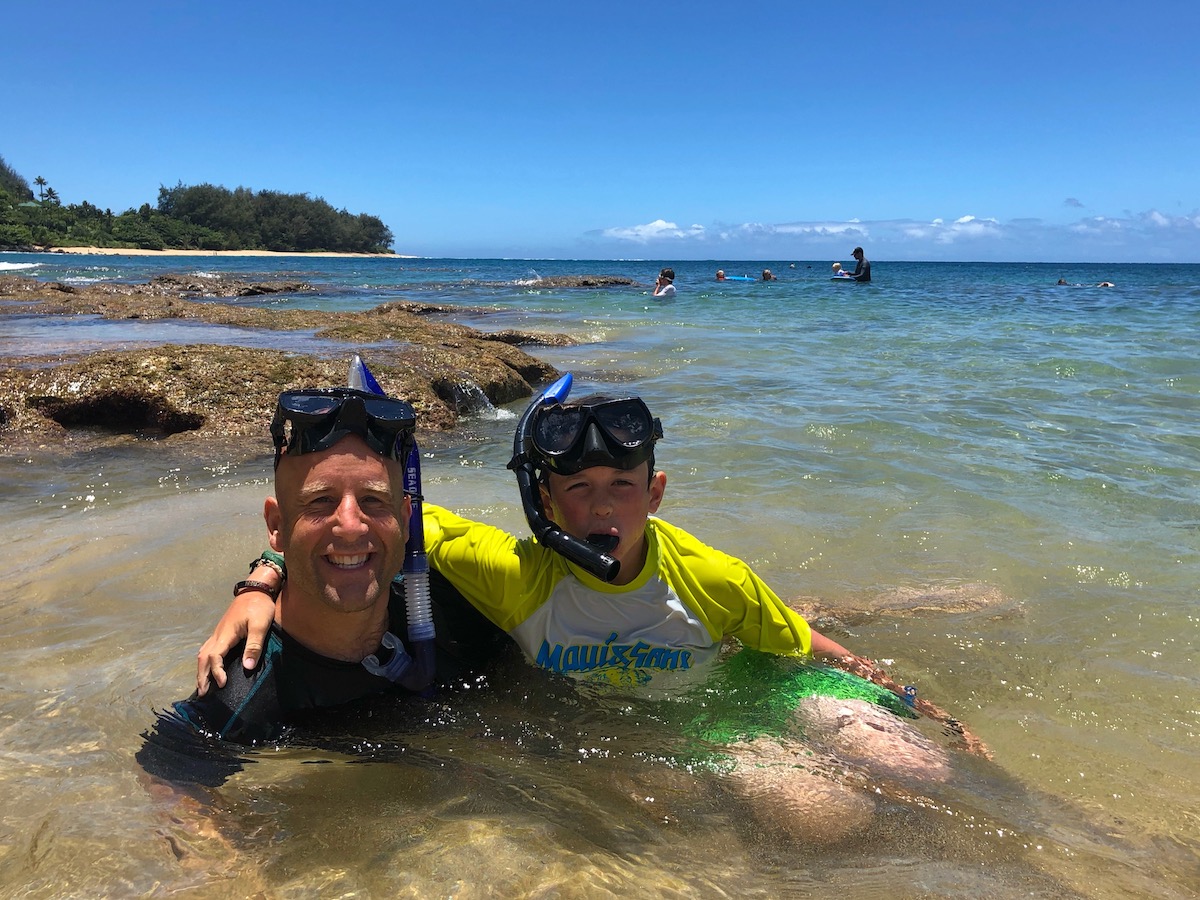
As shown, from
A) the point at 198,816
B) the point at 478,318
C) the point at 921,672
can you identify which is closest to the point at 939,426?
the point at 921,672

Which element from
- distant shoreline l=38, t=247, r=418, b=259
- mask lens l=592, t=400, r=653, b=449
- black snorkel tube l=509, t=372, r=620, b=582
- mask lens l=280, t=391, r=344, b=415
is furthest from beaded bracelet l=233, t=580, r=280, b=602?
distant shoreline l=38, t=247, r=418, b=259

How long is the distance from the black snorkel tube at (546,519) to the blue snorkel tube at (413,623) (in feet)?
1.06

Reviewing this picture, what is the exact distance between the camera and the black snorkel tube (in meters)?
2.25

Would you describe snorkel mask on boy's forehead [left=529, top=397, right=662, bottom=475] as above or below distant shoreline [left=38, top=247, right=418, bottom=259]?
below

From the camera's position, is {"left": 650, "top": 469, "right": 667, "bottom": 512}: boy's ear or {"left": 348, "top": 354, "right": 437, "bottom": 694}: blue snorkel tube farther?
{"left": 650, "top": 469, "right": 667, "bottom": 512}: boy's ear

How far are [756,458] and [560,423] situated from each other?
3641mm

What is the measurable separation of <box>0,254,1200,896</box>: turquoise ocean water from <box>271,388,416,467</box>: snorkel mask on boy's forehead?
85cm

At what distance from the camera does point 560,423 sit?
255cm

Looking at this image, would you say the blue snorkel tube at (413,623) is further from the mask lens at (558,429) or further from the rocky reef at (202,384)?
the rocky reef at (202,384)

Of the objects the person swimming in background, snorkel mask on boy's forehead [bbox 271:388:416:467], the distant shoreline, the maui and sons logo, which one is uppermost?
the distant shoreline

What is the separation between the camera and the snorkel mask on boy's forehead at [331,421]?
2.00 meters

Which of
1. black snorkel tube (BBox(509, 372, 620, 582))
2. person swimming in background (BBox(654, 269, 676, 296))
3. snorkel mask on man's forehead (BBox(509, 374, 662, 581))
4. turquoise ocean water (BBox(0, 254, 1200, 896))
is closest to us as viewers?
turquoise ocean water (BBox(0, 254, 1200, 896))

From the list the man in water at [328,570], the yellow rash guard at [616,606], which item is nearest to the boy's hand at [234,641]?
the man in water at [328,570]

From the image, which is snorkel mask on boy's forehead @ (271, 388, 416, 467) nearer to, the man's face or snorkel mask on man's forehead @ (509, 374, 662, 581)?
the man's face
